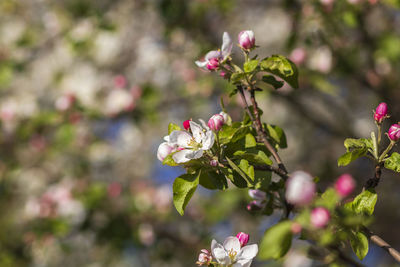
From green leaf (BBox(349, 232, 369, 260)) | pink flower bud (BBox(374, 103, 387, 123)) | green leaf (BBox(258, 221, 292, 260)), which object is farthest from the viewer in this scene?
pink flower bud (BBox(374, 103, 387, 123))

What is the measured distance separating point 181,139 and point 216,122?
0.08 m

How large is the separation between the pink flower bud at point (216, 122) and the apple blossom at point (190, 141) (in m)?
0.01

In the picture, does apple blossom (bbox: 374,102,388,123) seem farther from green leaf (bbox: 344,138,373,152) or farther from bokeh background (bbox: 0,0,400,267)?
bokeh background (bbox: 0,0,400,267)

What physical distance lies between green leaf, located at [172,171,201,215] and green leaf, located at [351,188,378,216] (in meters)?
0.30

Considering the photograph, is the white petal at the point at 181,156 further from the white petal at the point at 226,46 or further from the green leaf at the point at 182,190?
the white petal at the point at 226,46

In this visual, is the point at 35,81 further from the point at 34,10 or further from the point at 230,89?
the point at 230,89

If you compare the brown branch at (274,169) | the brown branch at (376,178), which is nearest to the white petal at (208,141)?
the brown branch at (274,169)

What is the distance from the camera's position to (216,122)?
83 cm

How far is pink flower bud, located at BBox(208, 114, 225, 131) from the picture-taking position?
82cm

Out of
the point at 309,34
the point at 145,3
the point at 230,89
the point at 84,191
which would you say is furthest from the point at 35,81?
the point at 230,89

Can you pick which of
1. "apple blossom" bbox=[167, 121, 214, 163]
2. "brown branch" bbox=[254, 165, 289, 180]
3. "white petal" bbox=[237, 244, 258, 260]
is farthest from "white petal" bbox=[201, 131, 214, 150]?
"white petal" bbox=[237, 244, 258, 260]

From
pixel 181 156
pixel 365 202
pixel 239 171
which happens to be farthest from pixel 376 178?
pixel 181 156

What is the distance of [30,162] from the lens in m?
4.34

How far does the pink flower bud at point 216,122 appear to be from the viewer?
2.69 ft
